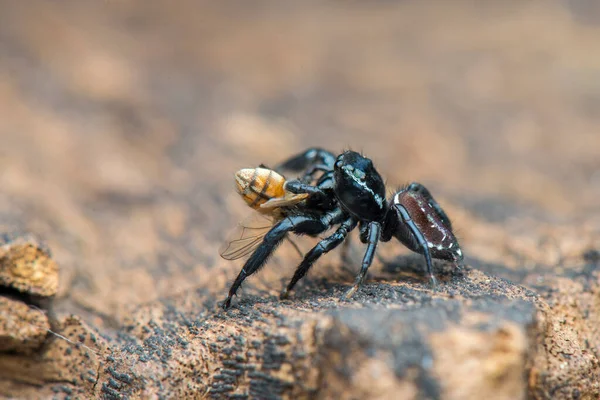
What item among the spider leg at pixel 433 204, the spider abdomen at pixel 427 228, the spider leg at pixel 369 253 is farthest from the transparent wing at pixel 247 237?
the spider leg at pixel 433 204

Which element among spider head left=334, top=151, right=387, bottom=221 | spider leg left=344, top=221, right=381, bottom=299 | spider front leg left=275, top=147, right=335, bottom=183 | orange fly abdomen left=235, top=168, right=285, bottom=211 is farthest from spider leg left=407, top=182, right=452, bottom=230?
orange fly abdomen left=235, top=168, right=285, bottom=211

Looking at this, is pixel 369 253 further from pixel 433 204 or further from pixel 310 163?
pixel 310 163

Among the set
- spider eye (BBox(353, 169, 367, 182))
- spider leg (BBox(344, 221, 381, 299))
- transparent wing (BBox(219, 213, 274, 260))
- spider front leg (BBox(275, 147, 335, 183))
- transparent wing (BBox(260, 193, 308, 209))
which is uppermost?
spider front leg (BBox(275, 147, 335, 183))

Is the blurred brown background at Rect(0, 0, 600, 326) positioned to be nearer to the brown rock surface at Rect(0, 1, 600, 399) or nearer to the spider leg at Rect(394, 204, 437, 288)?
the brown rock surface at Rect(0, 1, 600, 399)

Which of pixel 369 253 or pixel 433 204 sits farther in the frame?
pixel 433 204

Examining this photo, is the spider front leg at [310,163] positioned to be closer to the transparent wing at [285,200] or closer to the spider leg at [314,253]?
the transparent wing at [285,200]

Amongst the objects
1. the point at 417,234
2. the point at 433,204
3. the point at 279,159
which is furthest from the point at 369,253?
the point at 279,159
